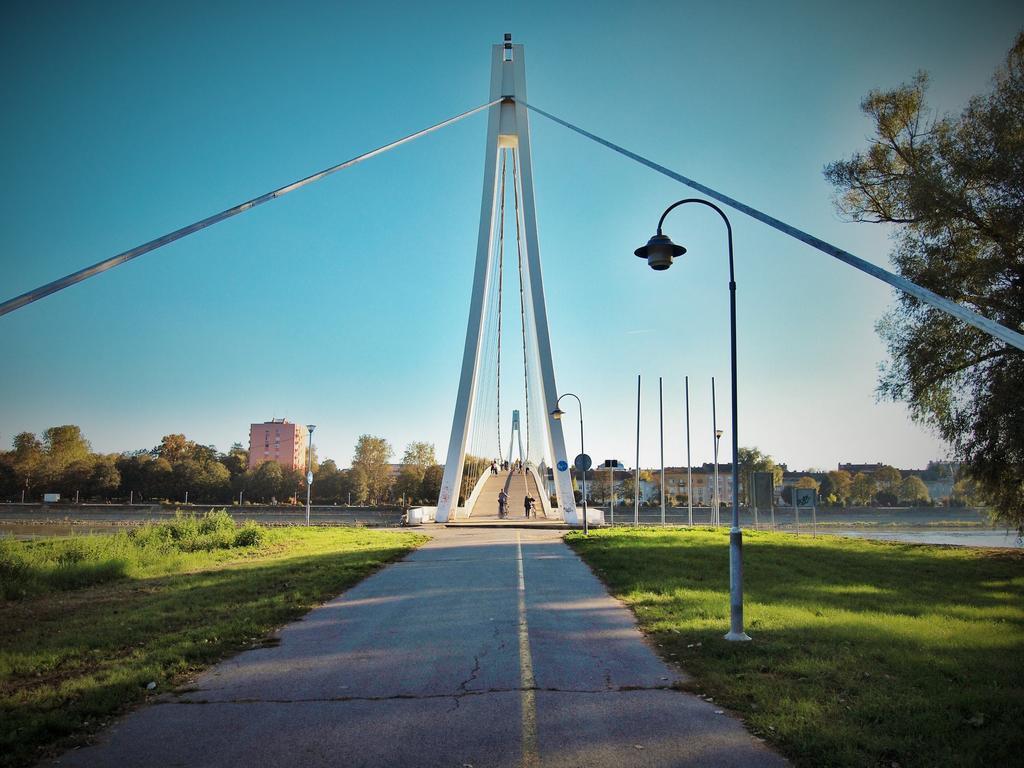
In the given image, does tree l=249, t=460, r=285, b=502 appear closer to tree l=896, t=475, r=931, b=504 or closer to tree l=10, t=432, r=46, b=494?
tree l=10, t=432, r=46, b=494

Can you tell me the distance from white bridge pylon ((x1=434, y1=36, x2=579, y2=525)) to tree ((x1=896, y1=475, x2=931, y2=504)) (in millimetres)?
106132

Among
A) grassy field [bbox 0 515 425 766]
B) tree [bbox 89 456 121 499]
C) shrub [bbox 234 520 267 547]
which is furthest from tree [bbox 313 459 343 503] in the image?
grassy field [bbox 0 515 425 766]

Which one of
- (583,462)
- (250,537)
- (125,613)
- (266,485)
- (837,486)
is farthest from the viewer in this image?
(837,486)

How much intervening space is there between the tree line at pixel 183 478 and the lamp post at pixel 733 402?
2759 inches

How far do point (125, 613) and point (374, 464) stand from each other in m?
86.8

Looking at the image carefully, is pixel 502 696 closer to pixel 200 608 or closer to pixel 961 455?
pixel 200 608

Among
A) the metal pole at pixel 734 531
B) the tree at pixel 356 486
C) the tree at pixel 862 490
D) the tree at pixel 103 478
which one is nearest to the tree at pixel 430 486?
the tree at pixel 356 486

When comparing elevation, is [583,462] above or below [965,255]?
below

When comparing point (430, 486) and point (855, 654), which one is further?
point (430, 486)

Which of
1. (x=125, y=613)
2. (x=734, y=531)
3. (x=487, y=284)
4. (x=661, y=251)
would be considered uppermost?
(x=487, y=284)

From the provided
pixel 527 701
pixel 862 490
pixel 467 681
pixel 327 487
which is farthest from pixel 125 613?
pixel 862 490

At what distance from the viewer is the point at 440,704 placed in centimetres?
485

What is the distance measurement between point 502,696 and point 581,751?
47.1 inches

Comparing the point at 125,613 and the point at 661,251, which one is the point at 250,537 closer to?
the point at 125,613
